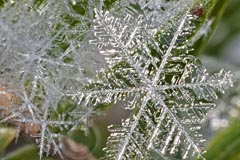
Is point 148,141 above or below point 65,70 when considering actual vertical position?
below

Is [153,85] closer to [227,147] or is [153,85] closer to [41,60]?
[41,60]

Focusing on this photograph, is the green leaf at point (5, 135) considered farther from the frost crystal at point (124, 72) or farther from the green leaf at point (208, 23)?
the green leaf at point (208, 23)

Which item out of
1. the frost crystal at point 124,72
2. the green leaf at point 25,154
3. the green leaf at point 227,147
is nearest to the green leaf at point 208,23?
the frost crystal at point 124,72

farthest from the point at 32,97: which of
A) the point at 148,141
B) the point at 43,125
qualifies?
the point at 148,141

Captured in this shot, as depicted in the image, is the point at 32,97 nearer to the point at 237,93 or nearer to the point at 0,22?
the point at 0,22

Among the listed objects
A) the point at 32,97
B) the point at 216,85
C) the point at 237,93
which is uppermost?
the point at 32,97

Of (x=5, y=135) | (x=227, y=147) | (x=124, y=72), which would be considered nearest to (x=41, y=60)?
(x=124, y=72)

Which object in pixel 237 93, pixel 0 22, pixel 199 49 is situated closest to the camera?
pixel 0 22

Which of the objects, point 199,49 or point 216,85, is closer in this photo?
point 216,85

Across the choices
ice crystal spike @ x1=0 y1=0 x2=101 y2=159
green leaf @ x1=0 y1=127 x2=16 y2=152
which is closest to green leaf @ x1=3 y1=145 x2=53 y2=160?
green leaf @ x1=0 y1=127 x2=16 y2=152
